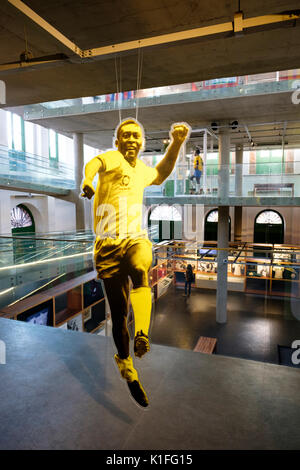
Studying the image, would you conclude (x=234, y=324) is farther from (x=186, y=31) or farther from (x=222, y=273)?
(x=186, y=31)

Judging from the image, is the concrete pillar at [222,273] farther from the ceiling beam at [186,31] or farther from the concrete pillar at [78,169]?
the ceiling beam at [186,31]

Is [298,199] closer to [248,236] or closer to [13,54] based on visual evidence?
[13,54]

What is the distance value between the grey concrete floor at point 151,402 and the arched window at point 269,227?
1346 cm

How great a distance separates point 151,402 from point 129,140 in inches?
92.5

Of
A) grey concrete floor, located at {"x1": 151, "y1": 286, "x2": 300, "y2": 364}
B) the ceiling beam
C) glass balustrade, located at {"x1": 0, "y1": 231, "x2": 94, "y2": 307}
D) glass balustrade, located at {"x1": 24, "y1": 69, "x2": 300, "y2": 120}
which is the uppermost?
glass balustrade, located at {"x1": 24, "y1": 69, "x2": 300, "y2": 120}

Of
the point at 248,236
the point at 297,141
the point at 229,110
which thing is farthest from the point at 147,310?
the point at 248,236

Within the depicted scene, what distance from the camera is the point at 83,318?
23.5 feet

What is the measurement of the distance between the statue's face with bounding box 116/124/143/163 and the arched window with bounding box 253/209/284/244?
48.9 ft

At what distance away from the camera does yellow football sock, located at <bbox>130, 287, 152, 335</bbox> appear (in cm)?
240

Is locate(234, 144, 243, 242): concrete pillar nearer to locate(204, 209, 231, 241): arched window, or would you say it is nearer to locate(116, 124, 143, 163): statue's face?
locate(204, 209, 231, 241): arched window

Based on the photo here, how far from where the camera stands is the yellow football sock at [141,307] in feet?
7.89

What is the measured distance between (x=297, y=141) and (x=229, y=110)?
608 cm

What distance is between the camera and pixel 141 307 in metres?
2.43

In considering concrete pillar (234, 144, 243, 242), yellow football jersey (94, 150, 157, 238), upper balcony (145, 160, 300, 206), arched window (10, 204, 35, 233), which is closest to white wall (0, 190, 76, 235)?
arched window (10, 204, 35, 233)
